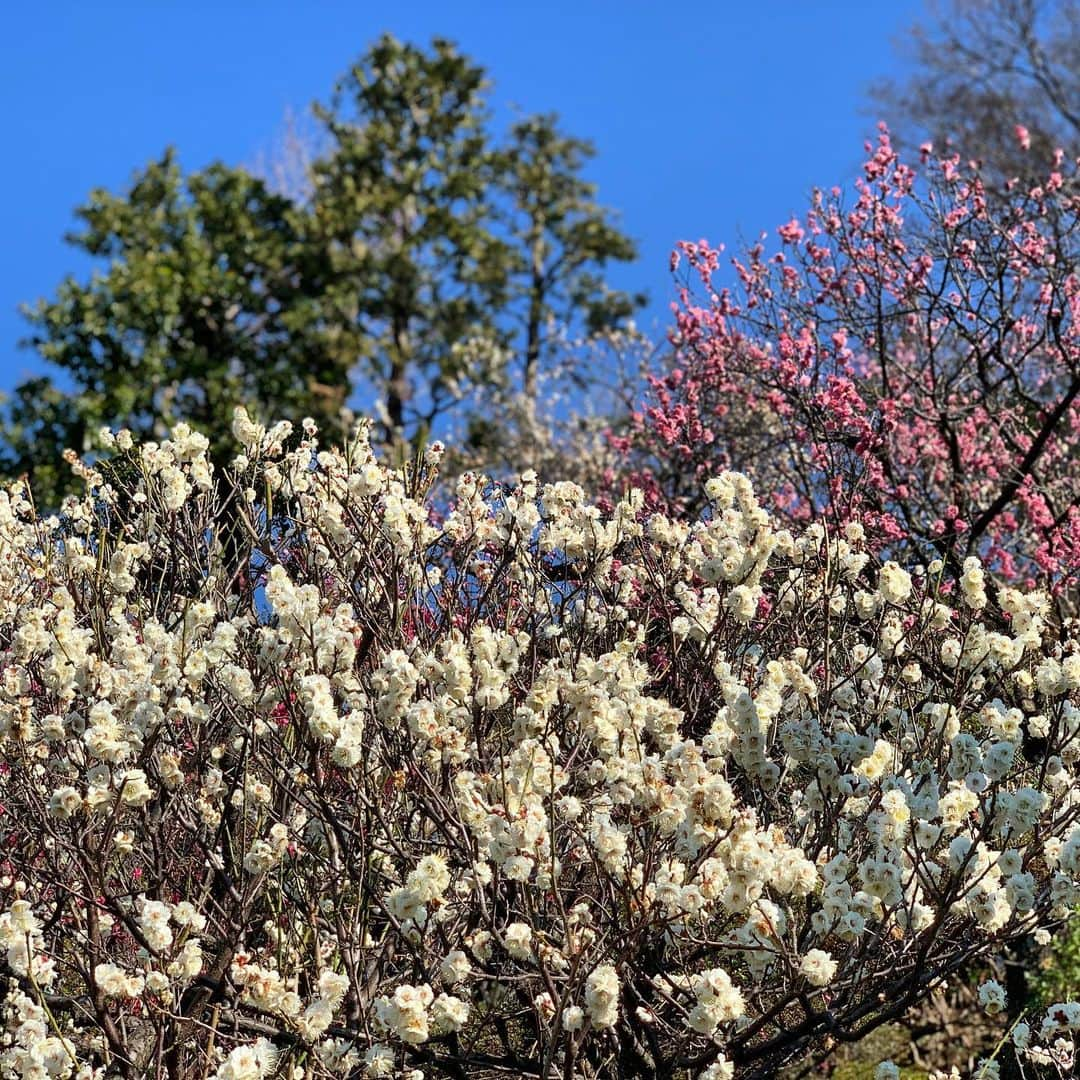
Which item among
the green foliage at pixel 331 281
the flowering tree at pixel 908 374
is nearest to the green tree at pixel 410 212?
the green foliage at pixel 331 281

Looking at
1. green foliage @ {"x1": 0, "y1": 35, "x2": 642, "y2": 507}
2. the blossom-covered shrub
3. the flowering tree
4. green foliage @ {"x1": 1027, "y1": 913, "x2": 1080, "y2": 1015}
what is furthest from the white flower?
green foliage @ {"x1": 0, "y1": 35, "x2": 642, "y2": 507}

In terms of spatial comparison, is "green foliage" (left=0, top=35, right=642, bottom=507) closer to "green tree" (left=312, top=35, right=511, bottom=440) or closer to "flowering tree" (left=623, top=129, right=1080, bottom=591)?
"green tree" (left=312, top=35, right=511, bottom=440)

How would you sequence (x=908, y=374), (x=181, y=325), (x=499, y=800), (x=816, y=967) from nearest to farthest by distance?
(x=816, y=967), (x=499, y=800), (x=908, y=374), (x=181, y=325)

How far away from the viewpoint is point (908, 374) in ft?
25.5

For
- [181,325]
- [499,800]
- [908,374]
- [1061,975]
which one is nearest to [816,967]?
[499,800]

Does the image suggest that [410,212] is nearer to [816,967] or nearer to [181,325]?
[181,325]

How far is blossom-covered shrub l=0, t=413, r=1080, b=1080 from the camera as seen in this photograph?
3.39 meters

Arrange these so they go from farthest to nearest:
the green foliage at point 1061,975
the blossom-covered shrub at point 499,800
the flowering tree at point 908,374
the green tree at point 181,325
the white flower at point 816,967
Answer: the green tree at point 181,325 → the flowering tree at point 908,374 → the green foliage at point 1061,975 → the blossom-covered shrub at point 499,800 → the white flower at point 816,967

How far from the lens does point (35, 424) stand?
688 inches

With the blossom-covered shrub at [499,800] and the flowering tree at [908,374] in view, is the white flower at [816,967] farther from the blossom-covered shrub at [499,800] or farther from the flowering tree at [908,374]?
the flowering tree at [908,374]

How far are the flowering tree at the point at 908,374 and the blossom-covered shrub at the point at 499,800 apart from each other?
223 cm

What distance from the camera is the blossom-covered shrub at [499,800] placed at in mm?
3387

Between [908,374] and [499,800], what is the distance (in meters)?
5.03

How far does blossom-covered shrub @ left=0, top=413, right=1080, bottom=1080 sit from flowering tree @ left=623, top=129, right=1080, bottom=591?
2.23 meters
